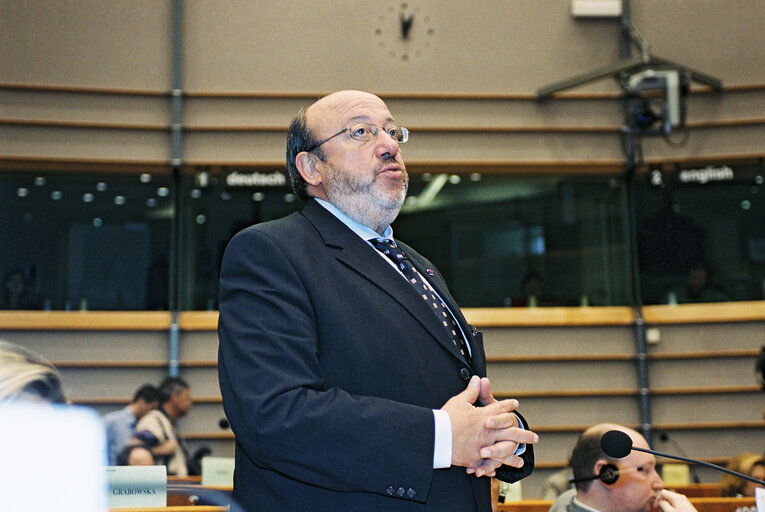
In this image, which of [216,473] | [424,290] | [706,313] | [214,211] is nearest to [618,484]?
[424,290]

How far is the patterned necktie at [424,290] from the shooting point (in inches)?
65.9

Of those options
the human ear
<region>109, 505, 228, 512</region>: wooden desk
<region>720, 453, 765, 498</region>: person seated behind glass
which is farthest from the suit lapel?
<region>720, 453, 765, 498</region>: person seated behind glass

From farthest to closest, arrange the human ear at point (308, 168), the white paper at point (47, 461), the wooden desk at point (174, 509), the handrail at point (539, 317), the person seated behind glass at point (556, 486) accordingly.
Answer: the handrail at point (539, 317) < the person seated behind glass at point (556, 486) < the wooden desk at point (174, 509) < the human ear at point (308, 168) < the white paper at point (47, 461)

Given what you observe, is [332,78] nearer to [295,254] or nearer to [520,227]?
[520,227]

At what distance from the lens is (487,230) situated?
623 centimetres

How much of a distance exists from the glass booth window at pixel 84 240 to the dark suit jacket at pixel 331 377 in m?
4.54

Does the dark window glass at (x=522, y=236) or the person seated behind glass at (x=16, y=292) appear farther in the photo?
the dark window glass at (x=522, y=236)

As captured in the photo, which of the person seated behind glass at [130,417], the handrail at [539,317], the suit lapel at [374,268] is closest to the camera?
the suit lapel at [374,268]

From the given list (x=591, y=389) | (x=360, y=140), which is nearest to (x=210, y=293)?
(x=591, y=389)

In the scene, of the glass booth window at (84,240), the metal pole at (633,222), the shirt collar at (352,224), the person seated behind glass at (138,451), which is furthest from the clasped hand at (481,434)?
the metal pole at (633,222)

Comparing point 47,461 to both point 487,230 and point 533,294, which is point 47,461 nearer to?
point 487,230

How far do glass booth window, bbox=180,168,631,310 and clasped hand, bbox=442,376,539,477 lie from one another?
4671 mm

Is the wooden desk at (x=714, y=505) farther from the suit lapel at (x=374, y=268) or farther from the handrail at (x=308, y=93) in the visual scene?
the handrail at (x=308, y=93)

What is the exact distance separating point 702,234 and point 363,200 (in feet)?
16.6
